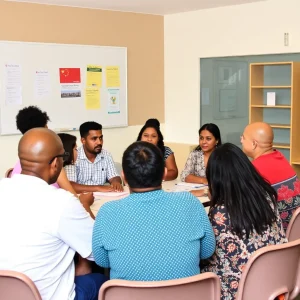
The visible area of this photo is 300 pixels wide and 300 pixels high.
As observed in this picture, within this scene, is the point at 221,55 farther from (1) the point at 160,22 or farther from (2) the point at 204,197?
(2) the point at 204,197

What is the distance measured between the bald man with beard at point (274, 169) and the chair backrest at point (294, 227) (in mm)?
176

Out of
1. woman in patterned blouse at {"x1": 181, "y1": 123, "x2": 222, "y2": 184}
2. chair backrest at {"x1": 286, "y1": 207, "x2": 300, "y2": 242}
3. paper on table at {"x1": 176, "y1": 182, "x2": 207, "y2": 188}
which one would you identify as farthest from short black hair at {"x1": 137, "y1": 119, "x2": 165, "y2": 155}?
chair backrest at {"x1": 286, "y1": 207, "x2": 300, "y2": 242}

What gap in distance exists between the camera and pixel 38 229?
210cm

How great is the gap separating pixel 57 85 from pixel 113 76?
2.94 ft

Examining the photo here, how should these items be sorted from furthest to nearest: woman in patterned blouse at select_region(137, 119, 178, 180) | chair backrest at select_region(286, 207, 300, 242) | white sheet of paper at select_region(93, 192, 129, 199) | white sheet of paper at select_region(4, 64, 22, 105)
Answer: white sheet of paper at select_region(4, 64, 22, 105)
woman in patterned blouse at select_region(137, 119, 178, 180)
white sheet of paper at select_region(93, 192, 129, 199)
chair backrest at select_region(286, 207, 300, 242)

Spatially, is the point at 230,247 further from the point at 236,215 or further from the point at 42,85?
the point at 42,85

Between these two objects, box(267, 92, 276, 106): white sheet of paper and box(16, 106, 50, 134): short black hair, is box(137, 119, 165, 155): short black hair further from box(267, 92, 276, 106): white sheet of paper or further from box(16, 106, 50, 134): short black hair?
box(267, 92, 276, 106): white sheet of paper

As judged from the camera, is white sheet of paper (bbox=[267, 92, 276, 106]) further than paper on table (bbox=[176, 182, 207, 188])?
Yes

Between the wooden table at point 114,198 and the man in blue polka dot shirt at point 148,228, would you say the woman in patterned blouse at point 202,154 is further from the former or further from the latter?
the man in blue polka dot shirt at point 148,228

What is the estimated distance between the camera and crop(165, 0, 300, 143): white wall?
6.26 meters

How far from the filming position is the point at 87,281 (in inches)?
99.1

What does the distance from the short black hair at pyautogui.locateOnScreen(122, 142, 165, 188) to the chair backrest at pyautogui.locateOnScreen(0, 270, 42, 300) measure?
0.57 meters

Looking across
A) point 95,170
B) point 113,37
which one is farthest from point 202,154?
point 113,37

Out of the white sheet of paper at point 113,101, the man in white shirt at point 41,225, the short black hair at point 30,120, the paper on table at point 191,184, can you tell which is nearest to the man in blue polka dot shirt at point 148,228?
the man in white shirt at point 41,225
